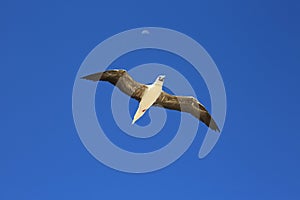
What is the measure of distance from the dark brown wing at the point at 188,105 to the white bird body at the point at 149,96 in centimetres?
20

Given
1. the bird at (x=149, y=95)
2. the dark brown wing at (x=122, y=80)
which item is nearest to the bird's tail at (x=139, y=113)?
the bird at (x=149, y=95)

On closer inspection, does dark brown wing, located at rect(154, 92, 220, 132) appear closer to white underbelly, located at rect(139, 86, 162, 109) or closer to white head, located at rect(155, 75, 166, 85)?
white underbelly, located at rect(139, 86, 162, 109)

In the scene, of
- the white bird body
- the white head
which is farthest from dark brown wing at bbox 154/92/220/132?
the white head

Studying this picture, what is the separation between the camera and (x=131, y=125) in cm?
629

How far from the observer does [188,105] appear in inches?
283

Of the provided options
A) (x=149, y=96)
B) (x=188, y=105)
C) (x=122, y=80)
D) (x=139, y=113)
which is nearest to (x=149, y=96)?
(x=149, y=96)

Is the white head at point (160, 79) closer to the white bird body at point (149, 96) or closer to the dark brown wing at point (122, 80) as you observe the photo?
the white bird body at point (149, 96)

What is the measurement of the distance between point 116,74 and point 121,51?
0.44m

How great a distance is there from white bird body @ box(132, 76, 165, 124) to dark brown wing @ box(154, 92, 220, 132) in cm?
20

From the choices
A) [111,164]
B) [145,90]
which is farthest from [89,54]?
[111,164]

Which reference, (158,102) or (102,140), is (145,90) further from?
(102,140)

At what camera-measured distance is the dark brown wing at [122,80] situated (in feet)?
21.3

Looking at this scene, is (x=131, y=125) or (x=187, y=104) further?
(x=187, y=104)

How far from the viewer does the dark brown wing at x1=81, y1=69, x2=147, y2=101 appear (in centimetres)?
648
